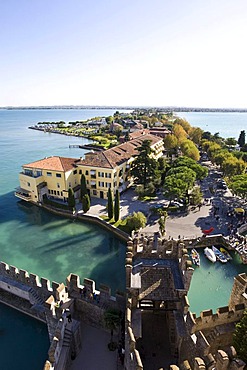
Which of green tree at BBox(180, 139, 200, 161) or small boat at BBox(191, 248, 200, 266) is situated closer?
small boat at BBox(191, 248, 200, 266)

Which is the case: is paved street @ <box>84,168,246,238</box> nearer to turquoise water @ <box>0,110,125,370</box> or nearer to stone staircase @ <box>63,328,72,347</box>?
turquoise water @ <box>0,110,125,370</box>

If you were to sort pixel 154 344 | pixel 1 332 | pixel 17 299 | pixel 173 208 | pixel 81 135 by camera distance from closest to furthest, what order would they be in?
pixel 154 344
pixel 1 332
pixel 17 299
pixel 173 208
pixel 81 135

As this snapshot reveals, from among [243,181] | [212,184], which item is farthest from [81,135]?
[243,181]

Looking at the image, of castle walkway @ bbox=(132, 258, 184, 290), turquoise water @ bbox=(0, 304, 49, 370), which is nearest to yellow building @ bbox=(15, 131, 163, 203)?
turquoise water @ bbox=(0, 304, 49, 370)

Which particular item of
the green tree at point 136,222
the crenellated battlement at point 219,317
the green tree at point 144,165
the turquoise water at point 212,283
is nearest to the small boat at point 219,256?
the turquoise water at point 212,283

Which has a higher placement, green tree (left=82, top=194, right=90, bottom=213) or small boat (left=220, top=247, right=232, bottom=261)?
green tree (left=82, top=194, right=90, bottom=213)

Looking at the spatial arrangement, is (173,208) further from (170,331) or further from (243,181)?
(170,331)

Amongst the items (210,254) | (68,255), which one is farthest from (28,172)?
(210,254)
